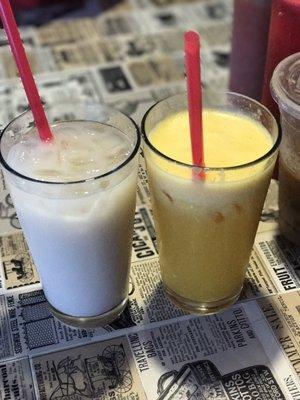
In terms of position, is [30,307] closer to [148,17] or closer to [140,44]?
[140,44]

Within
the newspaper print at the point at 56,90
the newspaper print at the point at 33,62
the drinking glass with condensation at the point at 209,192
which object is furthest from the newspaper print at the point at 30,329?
the newspaper print at the point at 33,62

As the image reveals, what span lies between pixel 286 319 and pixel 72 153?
0.28 metres

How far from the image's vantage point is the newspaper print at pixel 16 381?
533mm

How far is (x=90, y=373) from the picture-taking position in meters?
0.55

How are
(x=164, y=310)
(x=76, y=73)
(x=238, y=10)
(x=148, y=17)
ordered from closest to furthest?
(x=164, y=310)
(x=238, y=10)
(x=76, y=73)
(x=148, y=17)

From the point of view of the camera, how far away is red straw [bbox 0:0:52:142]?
0.50 meters

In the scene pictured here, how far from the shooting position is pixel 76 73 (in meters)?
1.01

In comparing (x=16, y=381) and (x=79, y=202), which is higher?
(x=79, y=202)

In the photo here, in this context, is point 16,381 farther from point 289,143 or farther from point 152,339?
point 289,143

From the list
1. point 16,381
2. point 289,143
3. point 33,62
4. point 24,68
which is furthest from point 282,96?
point 33,62

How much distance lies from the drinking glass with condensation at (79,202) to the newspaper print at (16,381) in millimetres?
69

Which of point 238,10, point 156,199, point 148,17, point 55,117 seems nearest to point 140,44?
point 148,17

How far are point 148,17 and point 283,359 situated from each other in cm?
83

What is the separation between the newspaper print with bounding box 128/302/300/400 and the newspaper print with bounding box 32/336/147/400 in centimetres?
1
